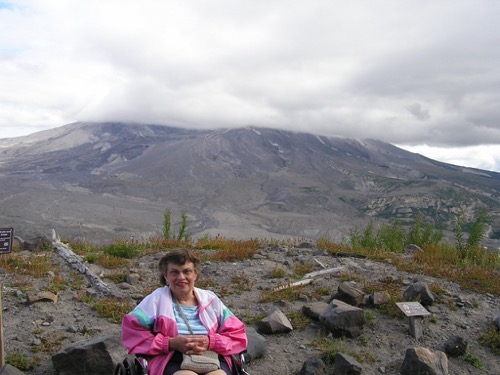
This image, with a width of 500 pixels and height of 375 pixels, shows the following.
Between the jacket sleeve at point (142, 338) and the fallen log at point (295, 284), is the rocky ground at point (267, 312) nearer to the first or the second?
the fallen log at point (295, 284)

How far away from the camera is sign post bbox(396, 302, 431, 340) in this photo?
23.1 feet

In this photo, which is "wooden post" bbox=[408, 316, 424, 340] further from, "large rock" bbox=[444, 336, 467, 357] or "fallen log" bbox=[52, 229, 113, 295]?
"fallen log" bbox=[52, 229, 113, 295]

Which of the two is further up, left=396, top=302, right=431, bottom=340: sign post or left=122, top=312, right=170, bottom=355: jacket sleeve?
left=122, top=312, right=170, bottom=355: jacket sleeve

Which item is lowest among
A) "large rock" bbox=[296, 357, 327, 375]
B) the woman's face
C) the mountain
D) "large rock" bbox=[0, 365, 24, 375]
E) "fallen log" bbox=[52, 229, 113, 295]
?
the mountain

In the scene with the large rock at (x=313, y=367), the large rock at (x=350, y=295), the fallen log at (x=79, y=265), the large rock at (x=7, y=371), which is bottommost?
the large rock at (x=313, y=367)

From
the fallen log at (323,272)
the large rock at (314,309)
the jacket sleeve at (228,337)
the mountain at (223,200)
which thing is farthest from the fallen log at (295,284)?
the mountain at (223,200)

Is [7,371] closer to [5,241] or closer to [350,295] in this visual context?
[5,241]

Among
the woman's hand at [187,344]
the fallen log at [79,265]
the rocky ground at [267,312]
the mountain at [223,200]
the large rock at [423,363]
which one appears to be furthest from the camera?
the mountain at [223,200]

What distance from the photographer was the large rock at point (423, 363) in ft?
19.0

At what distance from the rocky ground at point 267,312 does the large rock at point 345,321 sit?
6.4 inches

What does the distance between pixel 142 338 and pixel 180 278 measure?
2.31 feet

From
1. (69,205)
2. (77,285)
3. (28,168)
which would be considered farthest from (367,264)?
(28,168)

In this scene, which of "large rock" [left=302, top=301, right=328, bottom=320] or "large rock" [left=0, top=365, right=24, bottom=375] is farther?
"large rock" [left=302, top=301, right=328, bottom=320]

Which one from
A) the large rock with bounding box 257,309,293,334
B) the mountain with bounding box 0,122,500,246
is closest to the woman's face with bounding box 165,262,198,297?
the large rock with bounding box 257,309,293,334
